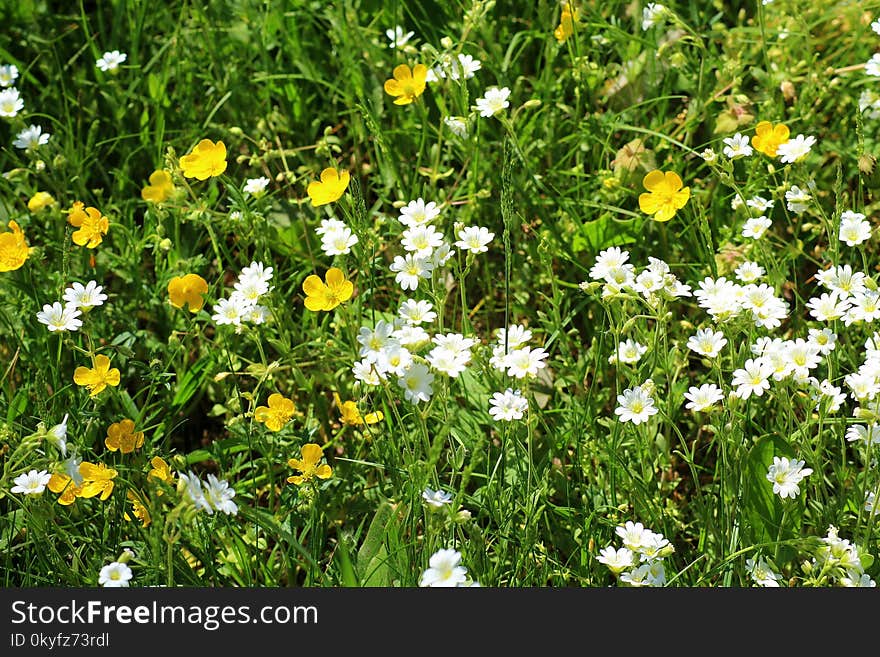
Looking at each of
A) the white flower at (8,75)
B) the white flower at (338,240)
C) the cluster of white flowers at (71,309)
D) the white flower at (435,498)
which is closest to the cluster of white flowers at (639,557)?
the white flower at (435,498)

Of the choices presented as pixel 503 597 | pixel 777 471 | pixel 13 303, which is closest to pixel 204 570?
pixel 503 597

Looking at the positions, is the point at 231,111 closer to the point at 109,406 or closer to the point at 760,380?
the point at 109,406

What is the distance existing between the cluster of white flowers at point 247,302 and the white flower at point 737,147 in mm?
1154

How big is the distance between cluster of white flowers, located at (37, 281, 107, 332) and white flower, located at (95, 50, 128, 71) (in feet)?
3.04

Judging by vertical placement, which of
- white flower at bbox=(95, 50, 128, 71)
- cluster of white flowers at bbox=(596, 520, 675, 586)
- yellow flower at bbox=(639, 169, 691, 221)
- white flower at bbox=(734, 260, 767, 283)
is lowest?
cluster of white flowers at bbox=(596, 520, 675, 586)

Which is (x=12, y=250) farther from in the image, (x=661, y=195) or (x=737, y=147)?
(x=737, y=147)

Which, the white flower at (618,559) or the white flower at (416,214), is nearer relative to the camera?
the white flower at (618,559)

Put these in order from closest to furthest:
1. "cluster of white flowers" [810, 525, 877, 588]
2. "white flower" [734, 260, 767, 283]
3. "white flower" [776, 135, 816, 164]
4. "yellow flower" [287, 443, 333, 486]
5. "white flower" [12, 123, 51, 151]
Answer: "cluster of white flowers" [810, 525, 877, 588] → "yellow flower" [287, 443, 333, 486] → "white flower" [734, 260, 767, 283] → "white flower" [776, 135, 816, 164] → "white flower" [12, 123, 51, 151]

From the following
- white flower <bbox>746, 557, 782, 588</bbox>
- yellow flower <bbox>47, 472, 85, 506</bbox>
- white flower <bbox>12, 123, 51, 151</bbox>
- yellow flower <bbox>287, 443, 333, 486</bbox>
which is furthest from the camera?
white flower <bbox>12, 123, 51, 151</bbox>

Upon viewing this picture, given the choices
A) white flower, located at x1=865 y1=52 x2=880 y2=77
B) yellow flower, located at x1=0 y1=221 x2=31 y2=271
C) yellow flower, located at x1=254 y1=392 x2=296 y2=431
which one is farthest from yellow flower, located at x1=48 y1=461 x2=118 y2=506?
white flower, located at x1=865 y1=52 x2=880 y2=77

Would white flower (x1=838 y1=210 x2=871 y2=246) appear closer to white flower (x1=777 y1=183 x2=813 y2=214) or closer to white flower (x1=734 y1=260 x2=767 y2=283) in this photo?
white flower (x1=777 y1=183 x2=813 y2=214)

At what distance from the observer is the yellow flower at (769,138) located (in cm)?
261

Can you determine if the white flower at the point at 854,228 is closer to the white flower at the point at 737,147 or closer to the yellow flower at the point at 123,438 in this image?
the white flower at the point at 737,147

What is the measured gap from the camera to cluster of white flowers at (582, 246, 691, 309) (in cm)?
221
